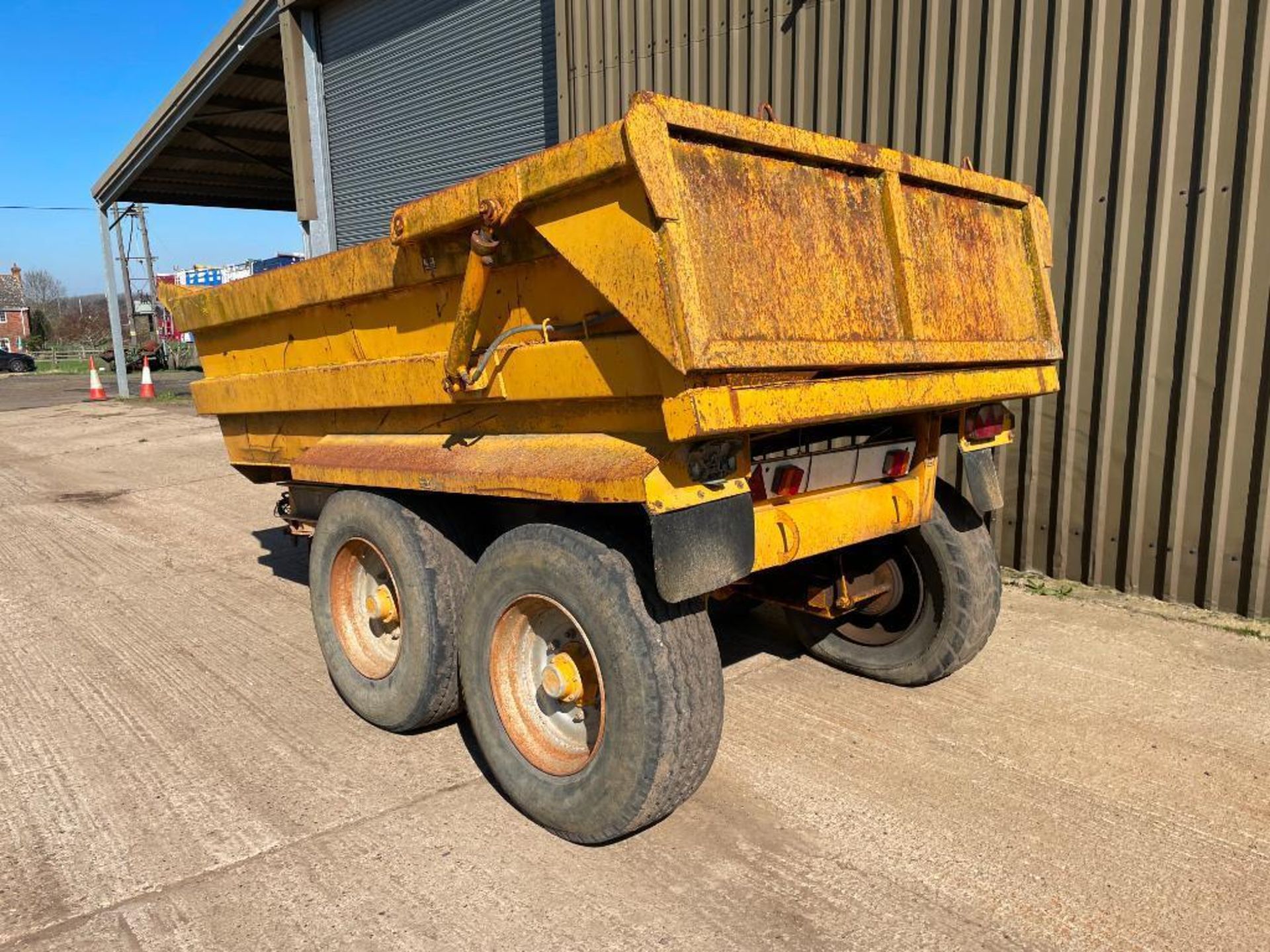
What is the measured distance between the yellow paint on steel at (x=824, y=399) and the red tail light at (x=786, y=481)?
1.00 ft

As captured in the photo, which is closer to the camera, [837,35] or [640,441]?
[640,441]

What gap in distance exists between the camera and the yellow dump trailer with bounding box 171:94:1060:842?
2273 millimetres

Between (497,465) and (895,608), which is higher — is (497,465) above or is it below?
above

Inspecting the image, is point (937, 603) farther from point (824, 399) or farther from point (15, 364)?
point (15, 364)

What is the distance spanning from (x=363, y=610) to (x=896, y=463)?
226 cm

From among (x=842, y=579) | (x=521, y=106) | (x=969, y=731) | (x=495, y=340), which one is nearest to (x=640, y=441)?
(x=495, y=340)

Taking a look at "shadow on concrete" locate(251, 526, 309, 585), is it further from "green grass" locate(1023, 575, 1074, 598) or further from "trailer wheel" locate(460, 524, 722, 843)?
"green grass" locate(1023, 575, 1074, 598)

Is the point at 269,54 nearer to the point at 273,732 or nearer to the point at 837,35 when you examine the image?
the point at 837,35

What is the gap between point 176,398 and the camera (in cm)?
1892

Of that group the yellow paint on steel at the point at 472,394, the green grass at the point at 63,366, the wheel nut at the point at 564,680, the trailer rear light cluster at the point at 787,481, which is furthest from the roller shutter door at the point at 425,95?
the green grass at the point at 63,366

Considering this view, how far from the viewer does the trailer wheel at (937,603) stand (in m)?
3.45

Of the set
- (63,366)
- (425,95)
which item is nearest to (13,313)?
(63,366)

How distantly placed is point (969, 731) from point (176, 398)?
1934cm

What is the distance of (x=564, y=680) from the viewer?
272 centimetres
